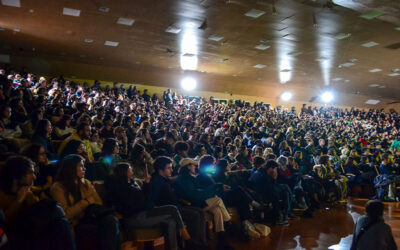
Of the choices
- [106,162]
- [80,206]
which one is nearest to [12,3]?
[106,162]

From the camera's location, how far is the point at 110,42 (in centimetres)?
1077

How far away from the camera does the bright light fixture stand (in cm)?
1873

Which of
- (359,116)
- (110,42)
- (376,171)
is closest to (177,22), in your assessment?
(110,42)

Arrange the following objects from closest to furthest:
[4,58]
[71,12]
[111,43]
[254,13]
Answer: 1. [254,13]
2. [71,12]
3. [111,43]
4. [4,58]

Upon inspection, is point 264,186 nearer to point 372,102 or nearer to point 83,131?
point 83,131

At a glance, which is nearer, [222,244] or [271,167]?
[222,244]

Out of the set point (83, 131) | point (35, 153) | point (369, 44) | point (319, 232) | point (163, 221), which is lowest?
point (319, 232)

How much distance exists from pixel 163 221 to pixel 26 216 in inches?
54.8

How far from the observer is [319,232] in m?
4.60

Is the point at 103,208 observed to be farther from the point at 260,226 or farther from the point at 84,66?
the point at 84,66

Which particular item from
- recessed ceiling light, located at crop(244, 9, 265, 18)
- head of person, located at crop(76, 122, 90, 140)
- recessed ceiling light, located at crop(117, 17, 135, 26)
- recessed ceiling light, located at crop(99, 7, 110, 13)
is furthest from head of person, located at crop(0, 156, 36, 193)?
recessed ceiling light, located at crop(117, 17, 135, 26)

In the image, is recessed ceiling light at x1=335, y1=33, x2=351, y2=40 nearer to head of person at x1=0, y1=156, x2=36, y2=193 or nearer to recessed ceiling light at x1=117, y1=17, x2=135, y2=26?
recessed ceiling light at x1=117, y1=17, x2=135, y2=26

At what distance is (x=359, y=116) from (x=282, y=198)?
70.4 feet

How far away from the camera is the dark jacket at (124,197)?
3.06 meters
